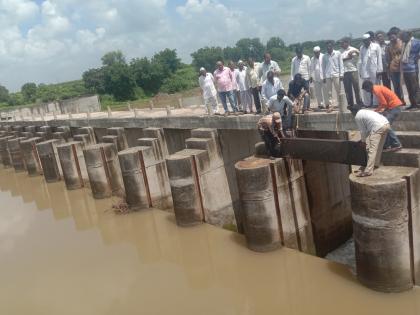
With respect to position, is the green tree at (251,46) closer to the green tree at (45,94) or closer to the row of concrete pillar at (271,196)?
the green tree at (45,94)

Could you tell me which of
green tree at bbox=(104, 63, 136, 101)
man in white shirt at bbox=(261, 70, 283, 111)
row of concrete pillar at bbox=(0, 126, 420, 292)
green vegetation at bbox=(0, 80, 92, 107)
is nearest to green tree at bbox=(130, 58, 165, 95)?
green tree at bbox=(104, 63, 136, 101)

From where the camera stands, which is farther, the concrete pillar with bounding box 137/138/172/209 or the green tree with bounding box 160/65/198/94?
the green tree with bounding box 160/65/198/94

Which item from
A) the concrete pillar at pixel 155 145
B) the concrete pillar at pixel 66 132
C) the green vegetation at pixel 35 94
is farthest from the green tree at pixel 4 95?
the concrete pillar at pixel 155 145

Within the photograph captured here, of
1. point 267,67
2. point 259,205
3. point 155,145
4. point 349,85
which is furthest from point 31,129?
point 349,85

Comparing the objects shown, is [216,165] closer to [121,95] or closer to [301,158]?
[301,158]

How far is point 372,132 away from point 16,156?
22.8 meters

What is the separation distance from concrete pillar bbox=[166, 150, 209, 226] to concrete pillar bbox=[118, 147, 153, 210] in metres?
2.33

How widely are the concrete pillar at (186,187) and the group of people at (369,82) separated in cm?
268

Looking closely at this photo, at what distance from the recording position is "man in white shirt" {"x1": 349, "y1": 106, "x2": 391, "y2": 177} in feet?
26.2

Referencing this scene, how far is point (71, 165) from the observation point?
62.6 feet

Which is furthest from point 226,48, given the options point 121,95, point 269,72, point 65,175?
point 269,72

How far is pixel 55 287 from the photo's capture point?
1055cm

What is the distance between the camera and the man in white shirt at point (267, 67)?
12276mm

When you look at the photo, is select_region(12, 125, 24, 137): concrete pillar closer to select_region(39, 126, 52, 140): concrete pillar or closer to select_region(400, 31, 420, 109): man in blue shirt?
select_region(39, 126, 52, 140): concrete pillar
